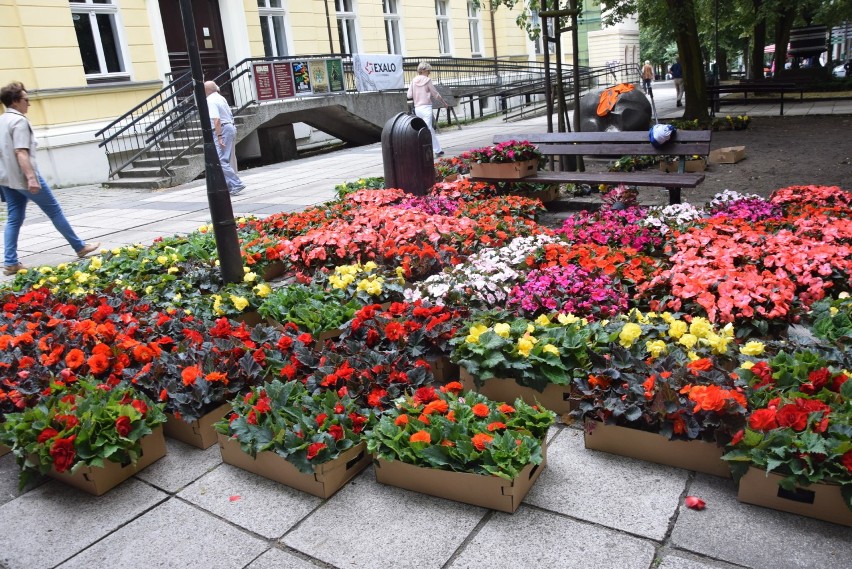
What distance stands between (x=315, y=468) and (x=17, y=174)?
21.1 feet

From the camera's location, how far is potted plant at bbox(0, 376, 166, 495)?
2.99 m

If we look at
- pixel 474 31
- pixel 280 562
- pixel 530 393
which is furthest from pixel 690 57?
pixel 280 562

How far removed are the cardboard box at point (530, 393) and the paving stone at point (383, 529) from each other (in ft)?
2.56

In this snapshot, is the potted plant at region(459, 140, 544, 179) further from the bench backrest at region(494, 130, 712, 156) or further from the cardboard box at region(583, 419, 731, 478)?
the cardboard box at region(583, 419, 731, 478)

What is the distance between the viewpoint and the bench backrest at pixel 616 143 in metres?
7.18

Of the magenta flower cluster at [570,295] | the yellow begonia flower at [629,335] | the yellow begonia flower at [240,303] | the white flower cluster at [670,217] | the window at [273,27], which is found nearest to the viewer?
the yellow begonia flower at [629,335]

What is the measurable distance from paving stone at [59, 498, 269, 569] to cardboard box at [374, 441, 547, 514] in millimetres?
578

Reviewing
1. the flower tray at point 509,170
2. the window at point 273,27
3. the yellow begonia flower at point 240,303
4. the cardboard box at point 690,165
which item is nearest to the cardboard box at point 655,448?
the yellow begonia flower at point 240,303

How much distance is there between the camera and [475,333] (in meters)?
3.59

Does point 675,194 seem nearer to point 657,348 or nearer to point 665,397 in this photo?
point 657,348

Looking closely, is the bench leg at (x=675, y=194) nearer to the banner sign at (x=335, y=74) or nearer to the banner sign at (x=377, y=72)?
the banner sign at (x=335, y=74)

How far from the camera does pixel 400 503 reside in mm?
2857

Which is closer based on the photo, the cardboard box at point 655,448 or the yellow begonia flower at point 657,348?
the cardboard box at point 655,448

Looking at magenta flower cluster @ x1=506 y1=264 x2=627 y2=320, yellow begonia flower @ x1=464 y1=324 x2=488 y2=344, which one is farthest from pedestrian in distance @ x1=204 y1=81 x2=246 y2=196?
yellow begonia flower @ x1=464 y1=324 x2=488 y2=344
